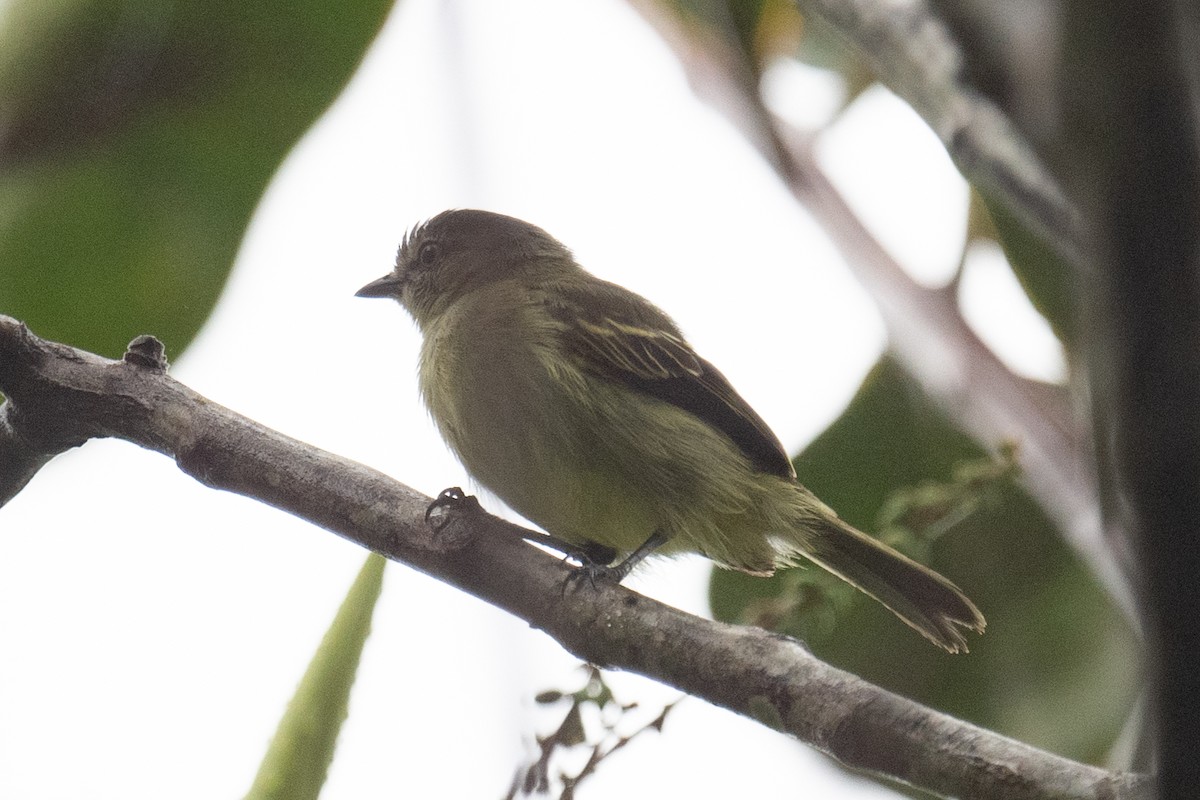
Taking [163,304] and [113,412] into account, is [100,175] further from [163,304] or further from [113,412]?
[113,412]

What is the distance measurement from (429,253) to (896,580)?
7.98 ft

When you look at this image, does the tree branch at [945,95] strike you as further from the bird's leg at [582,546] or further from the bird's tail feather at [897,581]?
the bird's tail feather at [897,581]

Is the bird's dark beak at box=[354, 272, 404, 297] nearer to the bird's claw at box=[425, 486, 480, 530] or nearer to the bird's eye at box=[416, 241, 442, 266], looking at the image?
the bird's eye at box=[416, 241, 442, 266]

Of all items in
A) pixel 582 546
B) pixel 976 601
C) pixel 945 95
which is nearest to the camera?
pixel 945 95

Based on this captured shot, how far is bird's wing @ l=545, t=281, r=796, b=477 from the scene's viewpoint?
387 centimetres

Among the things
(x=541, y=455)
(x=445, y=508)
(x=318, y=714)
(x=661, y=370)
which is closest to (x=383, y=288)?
(x=661, y=370)

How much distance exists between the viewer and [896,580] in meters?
3.55

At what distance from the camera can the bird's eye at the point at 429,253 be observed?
16.8 feet

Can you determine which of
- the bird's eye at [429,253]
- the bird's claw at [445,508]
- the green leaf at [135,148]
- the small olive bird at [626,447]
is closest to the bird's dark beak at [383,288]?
the bird's eye at [429,253]

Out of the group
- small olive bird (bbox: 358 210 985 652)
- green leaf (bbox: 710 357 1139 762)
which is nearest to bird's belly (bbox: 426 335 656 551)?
small olive bird (bbox: 358 210 985 652)

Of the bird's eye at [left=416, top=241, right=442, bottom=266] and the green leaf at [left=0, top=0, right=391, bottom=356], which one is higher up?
the bird's eye at [left=416, top=241, right=442, bottom=266]

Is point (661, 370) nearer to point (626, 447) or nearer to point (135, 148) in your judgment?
point (626, 447)

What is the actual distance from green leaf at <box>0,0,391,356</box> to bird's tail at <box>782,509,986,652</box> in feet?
5.48

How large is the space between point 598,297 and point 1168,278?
3.72 metres
